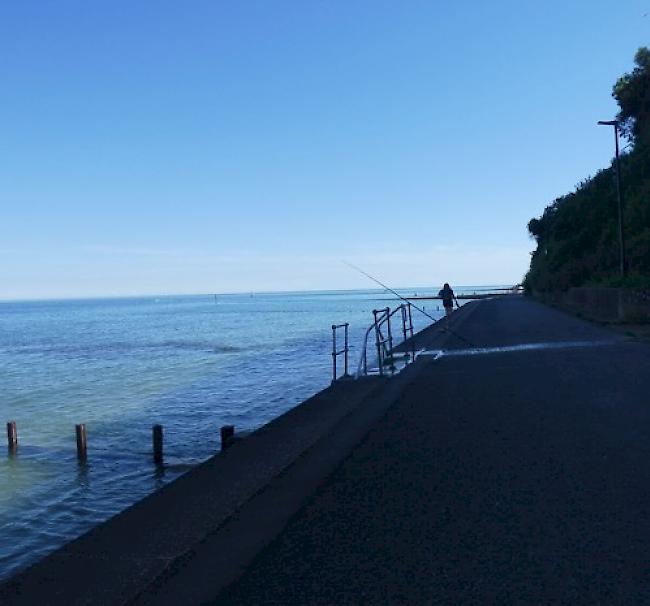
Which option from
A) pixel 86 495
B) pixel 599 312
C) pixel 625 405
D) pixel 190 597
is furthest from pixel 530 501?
pixel 599 312

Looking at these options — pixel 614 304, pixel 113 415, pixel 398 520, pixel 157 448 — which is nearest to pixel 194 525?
pixel 398 520

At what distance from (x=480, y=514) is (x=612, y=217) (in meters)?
47.1

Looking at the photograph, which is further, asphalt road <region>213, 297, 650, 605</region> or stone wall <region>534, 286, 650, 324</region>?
stone wall <region>534, 286, 650, 324</region>

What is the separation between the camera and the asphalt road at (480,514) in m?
4.25

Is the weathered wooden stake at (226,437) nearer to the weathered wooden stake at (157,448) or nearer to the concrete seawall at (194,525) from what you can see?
the concrete seawall at (194,525)

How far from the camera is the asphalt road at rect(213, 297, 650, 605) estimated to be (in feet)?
13.9

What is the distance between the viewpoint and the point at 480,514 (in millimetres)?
5613

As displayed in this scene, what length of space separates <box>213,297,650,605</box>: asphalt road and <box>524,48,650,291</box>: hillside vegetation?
2261cm

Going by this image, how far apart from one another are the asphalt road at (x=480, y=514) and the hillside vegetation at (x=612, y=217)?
22.6m

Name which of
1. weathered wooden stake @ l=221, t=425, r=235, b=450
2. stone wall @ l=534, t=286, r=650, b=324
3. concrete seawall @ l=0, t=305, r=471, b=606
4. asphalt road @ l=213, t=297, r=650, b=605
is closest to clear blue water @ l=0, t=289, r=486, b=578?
weathered wooden stake @ l=221, t=425, r=235, b=450

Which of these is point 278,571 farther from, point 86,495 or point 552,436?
point 86,495

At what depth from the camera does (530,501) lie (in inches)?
232

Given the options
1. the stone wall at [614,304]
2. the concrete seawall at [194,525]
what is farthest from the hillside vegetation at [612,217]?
the concrete seawall at [194,525]

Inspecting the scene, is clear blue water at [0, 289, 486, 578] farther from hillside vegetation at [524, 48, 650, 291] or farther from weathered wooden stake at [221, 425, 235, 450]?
hillside vegetation at [524, 48, 650, 291]
